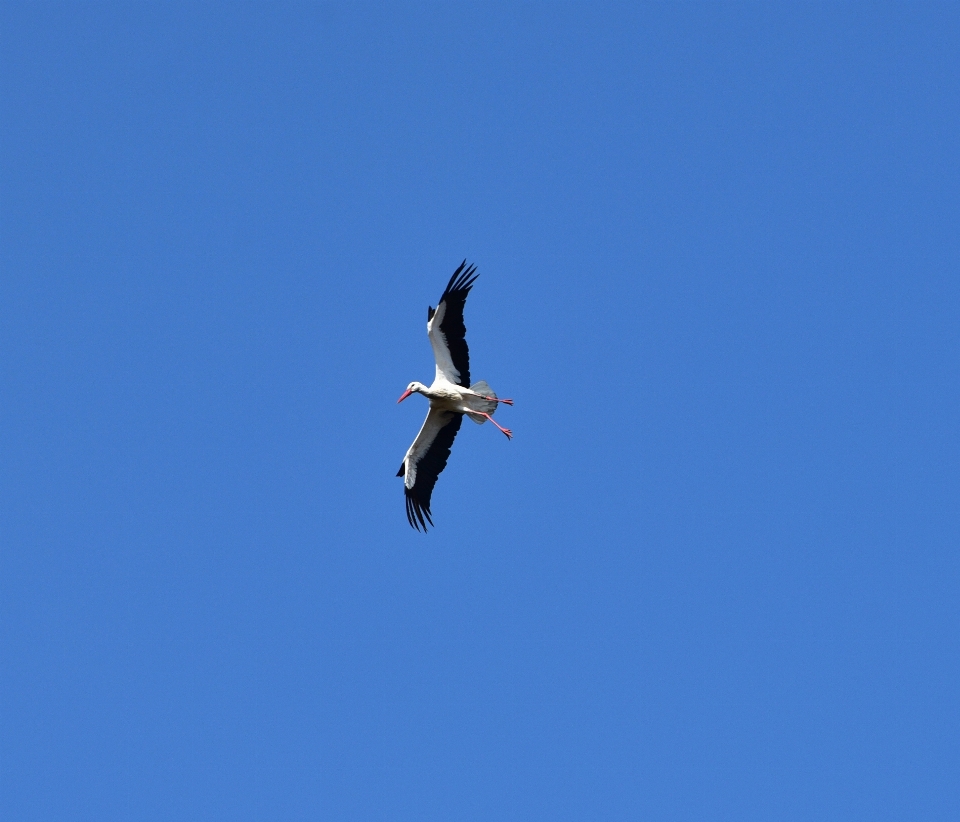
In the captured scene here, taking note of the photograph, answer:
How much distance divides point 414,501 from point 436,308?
12.5ft

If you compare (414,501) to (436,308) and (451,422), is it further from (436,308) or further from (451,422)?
(436,308)

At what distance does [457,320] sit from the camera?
96.7 feet

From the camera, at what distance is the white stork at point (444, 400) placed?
96.5 ft

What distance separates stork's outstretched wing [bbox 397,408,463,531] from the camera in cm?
3069

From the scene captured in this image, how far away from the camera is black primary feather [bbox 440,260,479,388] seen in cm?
2923

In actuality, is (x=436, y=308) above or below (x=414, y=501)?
above

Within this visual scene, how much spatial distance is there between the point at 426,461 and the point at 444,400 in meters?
1.36

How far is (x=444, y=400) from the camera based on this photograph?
30.2 m

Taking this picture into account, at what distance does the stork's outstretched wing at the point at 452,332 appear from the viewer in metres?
29.2

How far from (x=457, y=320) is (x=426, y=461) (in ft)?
9.82

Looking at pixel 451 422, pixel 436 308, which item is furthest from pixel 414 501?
pixel 436 308

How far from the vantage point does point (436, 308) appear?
96.6 feet

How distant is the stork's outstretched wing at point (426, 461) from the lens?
30.7m

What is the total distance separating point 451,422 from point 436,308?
2.46 metres
